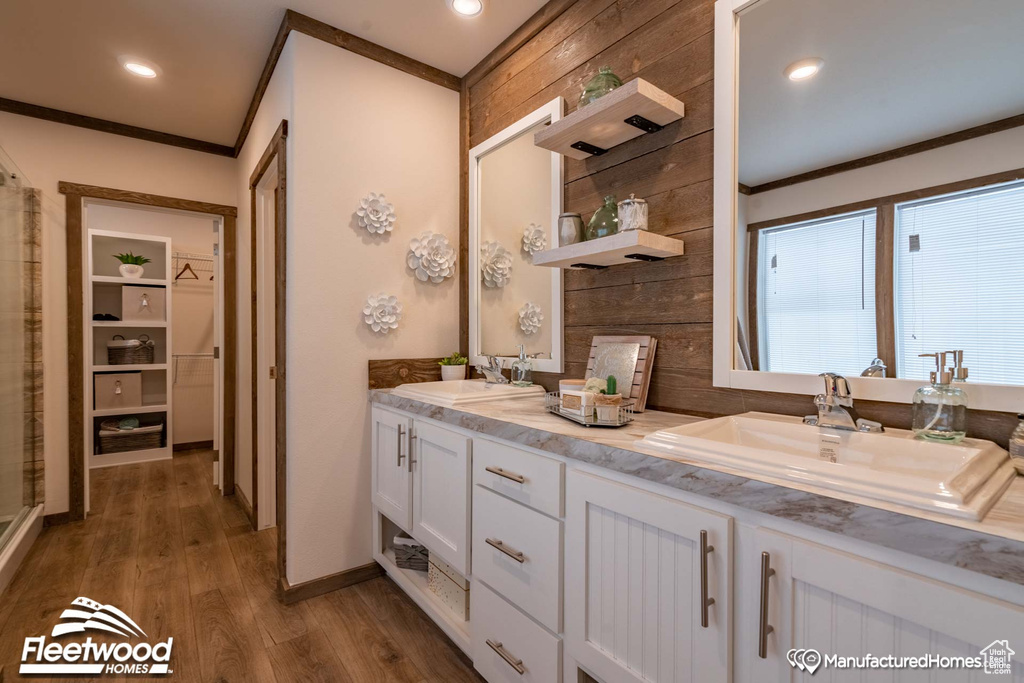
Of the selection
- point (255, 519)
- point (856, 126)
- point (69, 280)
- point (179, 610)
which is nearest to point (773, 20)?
point (856, 126)

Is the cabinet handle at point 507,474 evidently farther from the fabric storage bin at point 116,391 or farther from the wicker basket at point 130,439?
the fabric storage bin at point 116,391

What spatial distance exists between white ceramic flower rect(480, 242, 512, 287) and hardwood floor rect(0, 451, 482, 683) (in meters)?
1.52

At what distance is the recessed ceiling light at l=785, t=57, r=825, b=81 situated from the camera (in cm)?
126

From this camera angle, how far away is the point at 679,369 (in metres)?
1.57

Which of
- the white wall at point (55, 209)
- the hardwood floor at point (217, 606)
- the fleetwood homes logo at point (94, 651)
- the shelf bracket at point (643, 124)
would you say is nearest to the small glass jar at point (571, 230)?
the shelf bracket at point (643, 124)

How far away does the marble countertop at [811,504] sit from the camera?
2.01 feet

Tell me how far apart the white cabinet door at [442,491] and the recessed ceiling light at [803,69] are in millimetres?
1418

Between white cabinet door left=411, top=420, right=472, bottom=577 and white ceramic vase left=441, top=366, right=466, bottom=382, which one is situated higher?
white ceramic vase left=441, top=366, right=466, bottom=382

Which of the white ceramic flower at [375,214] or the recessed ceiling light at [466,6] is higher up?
the recessed ceiling light at [466,6]

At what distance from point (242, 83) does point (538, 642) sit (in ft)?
10.2

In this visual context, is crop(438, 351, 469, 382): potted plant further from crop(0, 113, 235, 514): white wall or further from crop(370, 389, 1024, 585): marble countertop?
crop(0, 113, 235, 514): white wall

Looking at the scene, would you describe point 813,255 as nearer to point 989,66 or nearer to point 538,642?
point 989,66

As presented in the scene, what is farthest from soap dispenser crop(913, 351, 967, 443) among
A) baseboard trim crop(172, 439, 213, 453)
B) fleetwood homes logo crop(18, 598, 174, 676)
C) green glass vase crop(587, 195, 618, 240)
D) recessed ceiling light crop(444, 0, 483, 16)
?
baseboard trim crop(172, 439, 213, 453)

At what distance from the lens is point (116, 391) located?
4.33 metres
